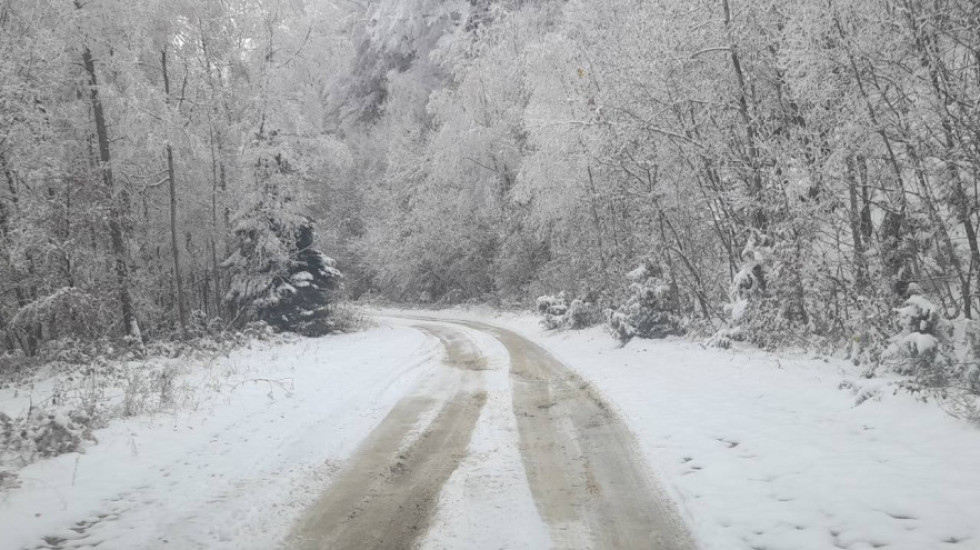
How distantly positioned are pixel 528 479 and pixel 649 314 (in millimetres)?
9098

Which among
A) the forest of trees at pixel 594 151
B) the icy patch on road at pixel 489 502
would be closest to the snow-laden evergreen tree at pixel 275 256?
the forest of trees at pixel 594 151

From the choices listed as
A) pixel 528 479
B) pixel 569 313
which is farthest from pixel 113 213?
pixel 528 479

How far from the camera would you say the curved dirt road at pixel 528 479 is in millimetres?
3848

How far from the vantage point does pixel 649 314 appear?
13211 millimetres

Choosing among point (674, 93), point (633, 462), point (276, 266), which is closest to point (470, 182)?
point (276, 266)

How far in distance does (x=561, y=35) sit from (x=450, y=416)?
15.1 meters

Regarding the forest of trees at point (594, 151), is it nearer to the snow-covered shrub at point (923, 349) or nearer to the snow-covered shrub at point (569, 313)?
the snow-covered shrub at point (923, 349)

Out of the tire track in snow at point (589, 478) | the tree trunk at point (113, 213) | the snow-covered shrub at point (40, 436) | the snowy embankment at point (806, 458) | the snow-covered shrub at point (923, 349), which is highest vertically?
the tree trunk at point (113, 213)

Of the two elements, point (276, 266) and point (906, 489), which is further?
point (276, 266)

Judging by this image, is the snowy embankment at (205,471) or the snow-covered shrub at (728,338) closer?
the snowy embankment at (205,471)

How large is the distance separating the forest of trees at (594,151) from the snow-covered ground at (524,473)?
Answer: 2.14 meters

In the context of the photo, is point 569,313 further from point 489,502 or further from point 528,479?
point 489,502

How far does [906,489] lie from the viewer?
13.5 feet

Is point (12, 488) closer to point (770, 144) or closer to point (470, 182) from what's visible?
point (770, 144)
